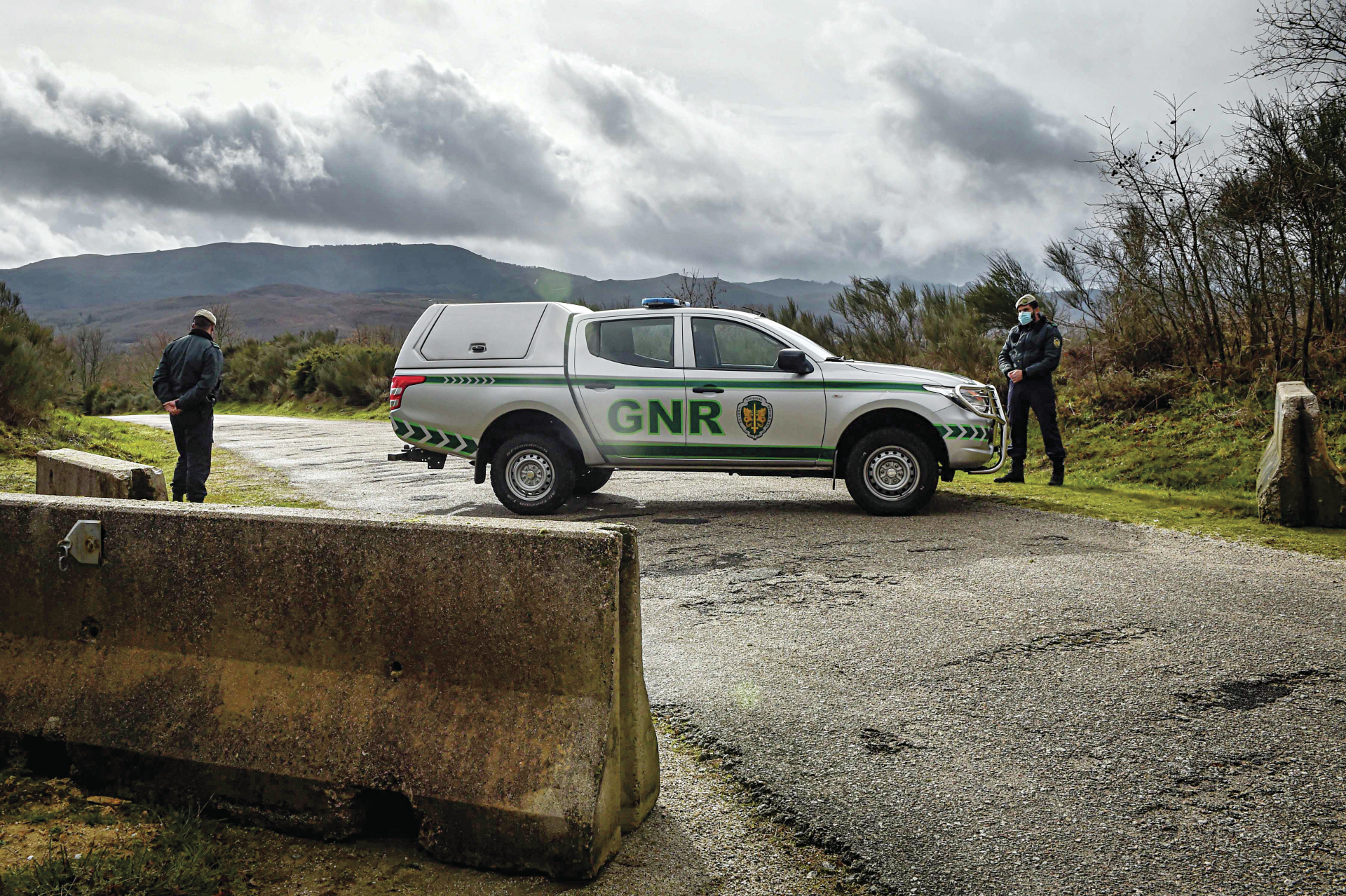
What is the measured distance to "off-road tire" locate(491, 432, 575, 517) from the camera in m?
9.16

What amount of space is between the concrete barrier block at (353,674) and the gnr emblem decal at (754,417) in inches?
238

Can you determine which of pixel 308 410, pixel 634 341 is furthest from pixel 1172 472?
pixel 308 410

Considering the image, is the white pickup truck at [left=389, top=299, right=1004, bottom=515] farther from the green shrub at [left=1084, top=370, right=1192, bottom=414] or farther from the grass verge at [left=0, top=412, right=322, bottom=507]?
the green shrub at [left=1084, top=370, right=1192, bottom=414]

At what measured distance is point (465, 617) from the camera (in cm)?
300

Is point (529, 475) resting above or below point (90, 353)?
below

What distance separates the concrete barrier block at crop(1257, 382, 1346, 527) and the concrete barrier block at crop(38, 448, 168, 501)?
869cm

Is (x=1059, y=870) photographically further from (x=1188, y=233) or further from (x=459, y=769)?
(x=1188, y=233)

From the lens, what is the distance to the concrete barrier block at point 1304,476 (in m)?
8.16

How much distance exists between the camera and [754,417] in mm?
9070

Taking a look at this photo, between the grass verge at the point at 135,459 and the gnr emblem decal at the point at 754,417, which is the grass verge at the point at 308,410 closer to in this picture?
the grass verge at the point at 135,459

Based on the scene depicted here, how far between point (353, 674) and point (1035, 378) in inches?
379

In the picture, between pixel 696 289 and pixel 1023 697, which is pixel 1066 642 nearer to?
pixel 1023 697

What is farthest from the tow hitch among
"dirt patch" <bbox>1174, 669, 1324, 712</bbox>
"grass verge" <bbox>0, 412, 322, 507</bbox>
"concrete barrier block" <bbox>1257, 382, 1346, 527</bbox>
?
"concrete barrier block" <bbox>1257, 382, 1346, 527</bbox>

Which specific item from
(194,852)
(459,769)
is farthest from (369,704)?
(194,852)
